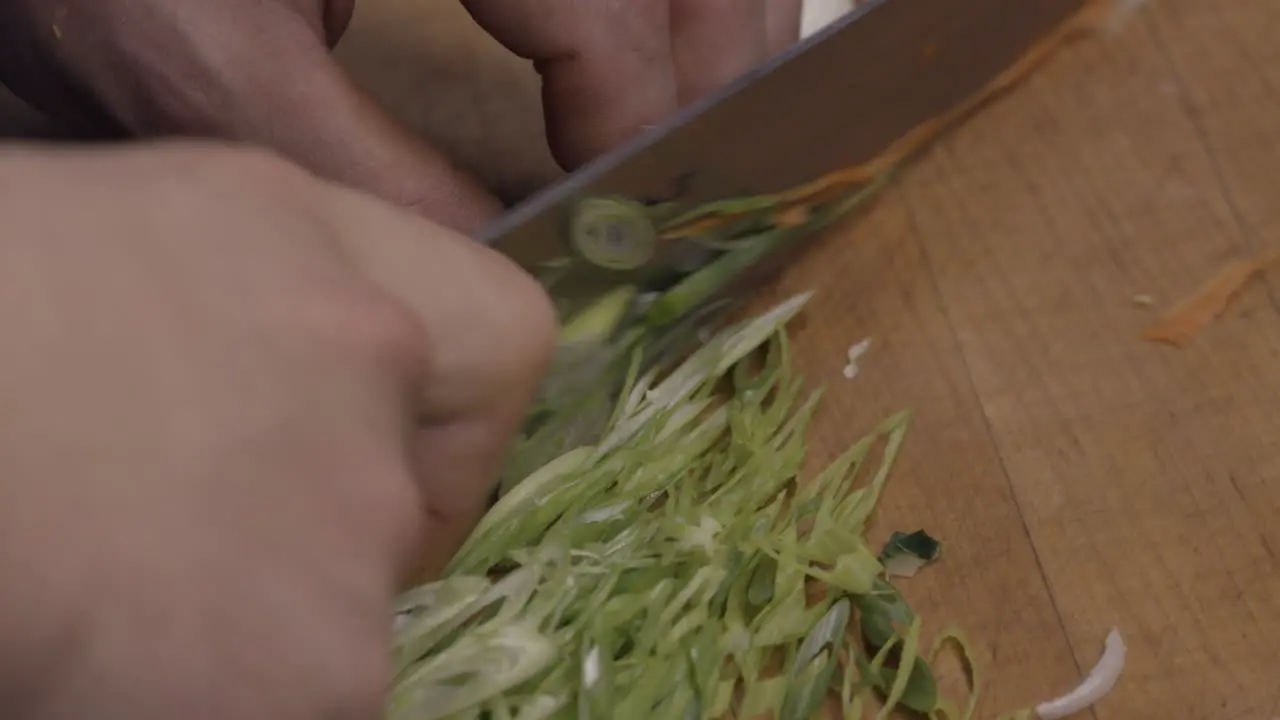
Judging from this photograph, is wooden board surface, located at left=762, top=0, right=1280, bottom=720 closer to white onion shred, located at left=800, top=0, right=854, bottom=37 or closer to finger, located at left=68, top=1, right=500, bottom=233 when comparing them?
white onion shred, located at left=800, top=0, right=854, bottom=37

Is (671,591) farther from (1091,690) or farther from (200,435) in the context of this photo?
(200,435)

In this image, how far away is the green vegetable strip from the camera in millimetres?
858

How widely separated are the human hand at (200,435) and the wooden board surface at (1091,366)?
626 mm

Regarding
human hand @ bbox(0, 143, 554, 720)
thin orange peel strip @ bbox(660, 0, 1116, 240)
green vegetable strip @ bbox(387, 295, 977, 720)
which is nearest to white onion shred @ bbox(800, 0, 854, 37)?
thin orange peel strip @ bbox(660, 0, 1116, 240)

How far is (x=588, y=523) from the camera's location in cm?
93

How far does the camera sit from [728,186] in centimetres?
97

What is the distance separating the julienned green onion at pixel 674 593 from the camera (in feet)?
2.81

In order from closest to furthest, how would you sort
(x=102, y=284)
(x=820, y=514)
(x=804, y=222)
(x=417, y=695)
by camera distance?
(x=102, y=284)
(x=417, y=695)
(x=820, y=514)
(x=804, y=222)

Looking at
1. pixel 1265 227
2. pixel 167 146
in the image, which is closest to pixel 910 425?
pixel 1265 227

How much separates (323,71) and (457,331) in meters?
0.39

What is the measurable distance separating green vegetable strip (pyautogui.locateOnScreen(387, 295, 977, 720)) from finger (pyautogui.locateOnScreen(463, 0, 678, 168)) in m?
0.21

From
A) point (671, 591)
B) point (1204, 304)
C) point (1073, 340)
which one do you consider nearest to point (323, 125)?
point (671, 591)

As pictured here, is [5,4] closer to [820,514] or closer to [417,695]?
[417,695]

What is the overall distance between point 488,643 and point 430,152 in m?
0.37
